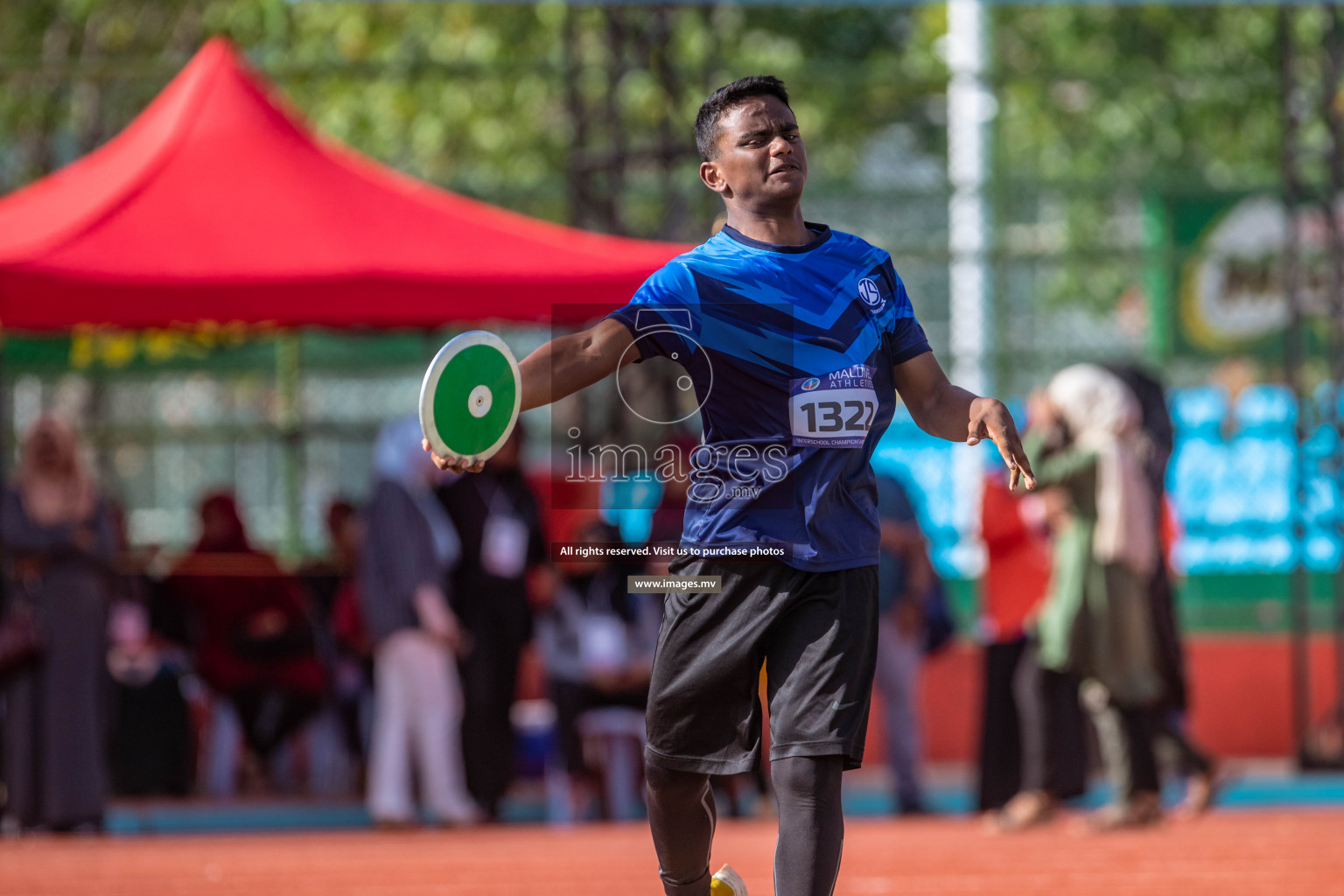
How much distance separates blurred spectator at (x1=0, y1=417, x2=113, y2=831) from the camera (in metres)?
8.47

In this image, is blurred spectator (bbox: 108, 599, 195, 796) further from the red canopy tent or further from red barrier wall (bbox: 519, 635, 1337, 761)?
red barrier wall (bbox: 519, 635, 1337, 761)

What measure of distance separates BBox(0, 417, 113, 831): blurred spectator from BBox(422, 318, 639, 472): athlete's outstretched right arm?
5.38 meters

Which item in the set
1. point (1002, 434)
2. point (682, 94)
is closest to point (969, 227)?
point (682, 94)

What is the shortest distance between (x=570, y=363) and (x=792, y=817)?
3.25ft

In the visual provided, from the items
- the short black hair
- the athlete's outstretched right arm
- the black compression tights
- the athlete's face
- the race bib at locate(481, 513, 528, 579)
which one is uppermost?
the short black hair

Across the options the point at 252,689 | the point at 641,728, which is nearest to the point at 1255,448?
the point at 641,728

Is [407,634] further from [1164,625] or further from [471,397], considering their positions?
[471,397]

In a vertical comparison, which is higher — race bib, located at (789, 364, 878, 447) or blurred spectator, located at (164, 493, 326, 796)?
race bib, located at (789, 364, 878, 447)

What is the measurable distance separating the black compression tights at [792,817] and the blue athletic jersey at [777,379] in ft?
1.36

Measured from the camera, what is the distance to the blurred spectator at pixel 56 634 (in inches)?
333

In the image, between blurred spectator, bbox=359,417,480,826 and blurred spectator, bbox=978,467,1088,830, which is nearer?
blurred spectator, bbox=978,467,1088,830

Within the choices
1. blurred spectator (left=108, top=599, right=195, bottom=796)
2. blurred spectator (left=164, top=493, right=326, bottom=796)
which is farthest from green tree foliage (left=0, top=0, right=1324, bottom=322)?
blurred spectator (left=108, top=599, right=195, bottom=796)

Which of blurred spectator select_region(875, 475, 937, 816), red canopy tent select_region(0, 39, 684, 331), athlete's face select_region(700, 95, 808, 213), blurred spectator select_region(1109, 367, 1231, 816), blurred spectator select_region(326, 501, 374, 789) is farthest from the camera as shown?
blurred spectator select_region(326, 501, 374, 789)

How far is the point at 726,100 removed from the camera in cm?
380
